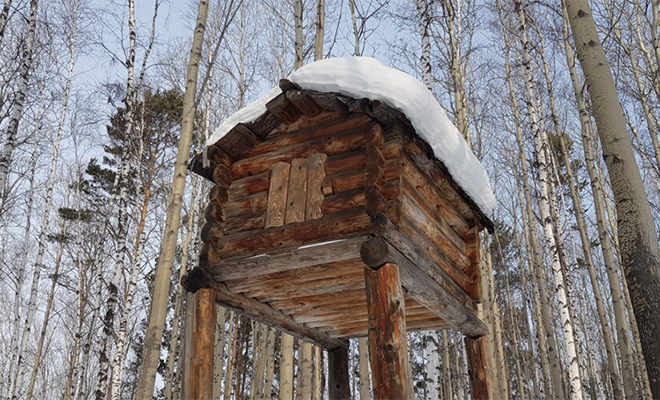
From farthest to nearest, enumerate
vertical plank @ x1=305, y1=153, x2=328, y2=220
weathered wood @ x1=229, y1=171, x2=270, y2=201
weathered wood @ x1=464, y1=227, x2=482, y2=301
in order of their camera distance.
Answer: weathered wood @ x1=464, y1=227, x2=482, y2=301 → weathered wood @ x1=229, y1=171, x2=270, y2=201 → vertical plank @ x1=305, y1=153, x2=328, y2=220

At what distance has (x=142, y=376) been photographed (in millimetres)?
7398

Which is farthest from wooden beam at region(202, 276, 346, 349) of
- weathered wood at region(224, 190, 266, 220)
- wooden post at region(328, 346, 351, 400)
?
weathered wood at region(224, 190, 266, 220)

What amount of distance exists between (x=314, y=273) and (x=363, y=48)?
946 centimetres

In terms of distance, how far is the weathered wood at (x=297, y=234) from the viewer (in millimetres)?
5340

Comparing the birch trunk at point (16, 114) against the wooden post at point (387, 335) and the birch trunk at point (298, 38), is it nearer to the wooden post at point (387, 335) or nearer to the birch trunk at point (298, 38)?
the birch trunk at point (298, 38)

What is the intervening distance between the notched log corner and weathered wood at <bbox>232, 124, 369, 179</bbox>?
1299 mm

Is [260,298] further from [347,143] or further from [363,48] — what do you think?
[363,48]

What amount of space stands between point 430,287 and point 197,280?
2526 mm

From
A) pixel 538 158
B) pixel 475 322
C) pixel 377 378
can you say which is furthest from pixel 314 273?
pixel 538 158

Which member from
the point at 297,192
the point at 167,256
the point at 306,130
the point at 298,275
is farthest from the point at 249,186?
the point at 167,256

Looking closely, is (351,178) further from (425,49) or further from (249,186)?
(425,49)

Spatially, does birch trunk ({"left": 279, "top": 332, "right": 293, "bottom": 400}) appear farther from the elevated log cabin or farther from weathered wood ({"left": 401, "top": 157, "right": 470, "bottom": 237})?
weathered wood ({"left": 401, "top": 157, "right": 470, "bottom": 237})

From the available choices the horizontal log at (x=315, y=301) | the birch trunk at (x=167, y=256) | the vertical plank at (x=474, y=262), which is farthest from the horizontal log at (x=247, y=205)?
the vertical plank at (x=474, y=262)

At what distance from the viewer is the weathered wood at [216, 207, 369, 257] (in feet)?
17.5
